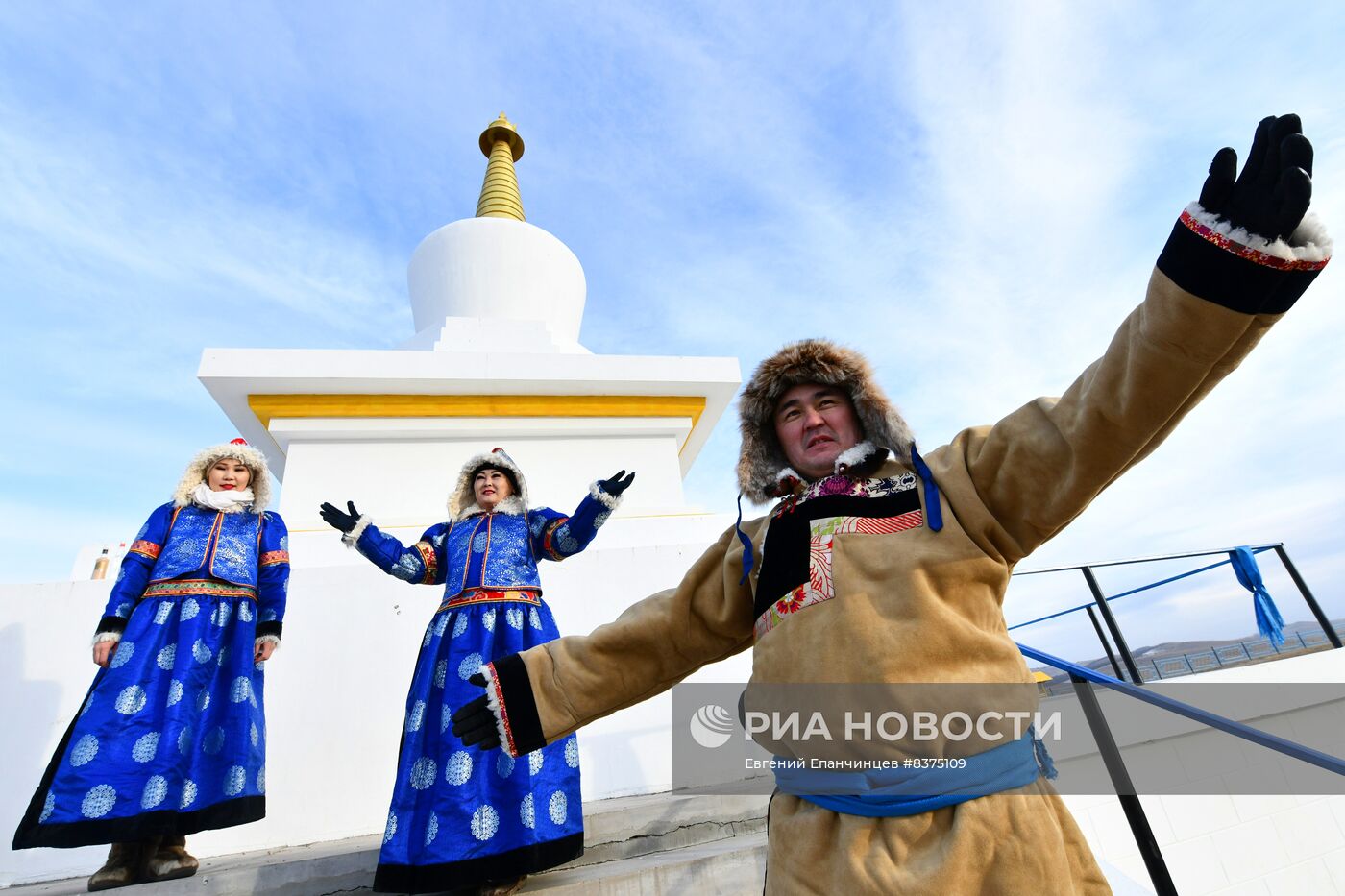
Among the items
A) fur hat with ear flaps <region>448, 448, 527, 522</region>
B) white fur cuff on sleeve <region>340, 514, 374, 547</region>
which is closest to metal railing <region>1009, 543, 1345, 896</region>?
fur hat with ear flaps <region>448, 448, 527, 522</region>

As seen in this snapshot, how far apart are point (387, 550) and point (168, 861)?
1.29 meters

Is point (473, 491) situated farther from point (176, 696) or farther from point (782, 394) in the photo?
point (782, 394)

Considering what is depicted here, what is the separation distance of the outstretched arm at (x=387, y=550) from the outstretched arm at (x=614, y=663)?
4.94 ft

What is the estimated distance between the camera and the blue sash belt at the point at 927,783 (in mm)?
1123

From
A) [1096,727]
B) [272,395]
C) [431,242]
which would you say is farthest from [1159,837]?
[431,242]

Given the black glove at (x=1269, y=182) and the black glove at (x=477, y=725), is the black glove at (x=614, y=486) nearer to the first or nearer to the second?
the black glove at (x=477, y=725)

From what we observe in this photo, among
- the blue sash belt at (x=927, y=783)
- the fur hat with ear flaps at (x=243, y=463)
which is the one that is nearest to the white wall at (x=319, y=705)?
the fur hat with ear flaps at (x=243, y=463)

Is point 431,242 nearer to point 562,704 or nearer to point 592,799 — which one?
point 592,799

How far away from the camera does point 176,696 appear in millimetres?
2578

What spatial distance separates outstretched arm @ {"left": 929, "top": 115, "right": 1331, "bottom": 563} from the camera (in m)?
0.90

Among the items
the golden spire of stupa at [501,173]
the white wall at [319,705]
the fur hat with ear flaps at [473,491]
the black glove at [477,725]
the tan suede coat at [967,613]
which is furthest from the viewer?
the golden spire of stupa at [501,173]

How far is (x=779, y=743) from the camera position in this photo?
1348 mm

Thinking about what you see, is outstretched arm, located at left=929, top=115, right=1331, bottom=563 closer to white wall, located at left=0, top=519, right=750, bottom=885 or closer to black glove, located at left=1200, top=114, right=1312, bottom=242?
black glove, located at left=1200, top=114, right=1312, bottom=242

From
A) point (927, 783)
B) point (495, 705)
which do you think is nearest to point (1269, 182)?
point (927, 783)
